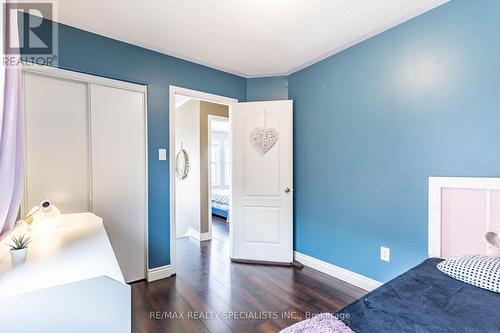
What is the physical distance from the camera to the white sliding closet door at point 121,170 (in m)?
2.22

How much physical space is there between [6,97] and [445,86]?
2630 millimetres

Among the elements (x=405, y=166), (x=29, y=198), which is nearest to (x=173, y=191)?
(x=29, y=198)

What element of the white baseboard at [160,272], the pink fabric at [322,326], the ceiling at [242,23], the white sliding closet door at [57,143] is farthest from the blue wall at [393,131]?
the white sliding closet door at [57,143]

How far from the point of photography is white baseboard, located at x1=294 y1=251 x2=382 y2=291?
2277 mm

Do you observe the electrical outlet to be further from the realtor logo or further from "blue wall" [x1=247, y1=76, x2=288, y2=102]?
the realtor logo

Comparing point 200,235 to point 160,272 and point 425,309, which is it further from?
point 425,309

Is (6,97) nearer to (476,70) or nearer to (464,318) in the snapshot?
(464,318)

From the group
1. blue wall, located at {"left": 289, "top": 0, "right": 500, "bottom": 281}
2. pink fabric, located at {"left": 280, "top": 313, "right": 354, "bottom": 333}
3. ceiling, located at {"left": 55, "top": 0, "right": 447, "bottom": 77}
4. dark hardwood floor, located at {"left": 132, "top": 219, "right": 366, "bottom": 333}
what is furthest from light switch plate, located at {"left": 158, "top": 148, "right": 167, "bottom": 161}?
pink fabric, located at {"left": 280, "top": 313, "right": 354, "bottom": 333}

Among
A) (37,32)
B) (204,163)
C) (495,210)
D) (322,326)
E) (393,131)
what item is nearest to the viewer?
(322,326)

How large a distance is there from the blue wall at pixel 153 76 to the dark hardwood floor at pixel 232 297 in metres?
0.40

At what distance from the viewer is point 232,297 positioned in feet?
7.08

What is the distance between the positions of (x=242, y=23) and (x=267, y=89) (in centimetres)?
124

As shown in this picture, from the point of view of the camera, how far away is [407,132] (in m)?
2.01

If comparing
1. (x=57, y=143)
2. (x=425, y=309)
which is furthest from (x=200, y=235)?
(x=425, y=309)
